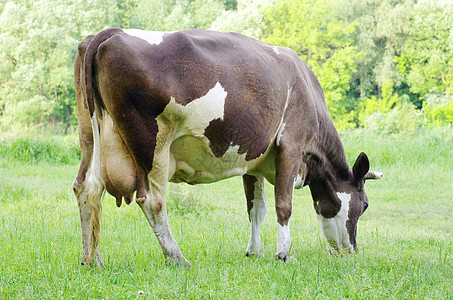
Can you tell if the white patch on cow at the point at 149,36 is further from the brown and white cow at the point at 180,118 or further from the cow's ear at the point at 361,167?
the cow's ear at the point at 361,167

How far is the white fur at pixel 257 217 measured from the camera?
17.8 feet

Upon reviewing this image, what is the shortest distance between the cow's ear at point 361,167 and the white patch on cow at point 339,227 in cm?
23

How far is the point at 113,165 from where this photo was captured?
4.17 meters

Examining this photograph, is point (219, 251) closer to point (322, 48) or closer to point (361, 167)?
point (361, 167)

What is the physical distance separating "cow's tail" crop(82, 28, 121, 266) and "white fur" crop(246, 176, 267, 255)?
1680 millimetres

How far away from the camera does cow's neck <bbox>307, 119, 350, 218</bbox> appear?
5.48 meters

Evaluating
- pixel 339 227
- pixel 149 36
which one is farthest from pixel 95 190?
pixel 339 227

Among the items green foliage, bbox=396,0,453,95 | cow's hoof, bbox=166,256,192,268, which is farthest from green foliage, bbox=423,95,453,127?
cow's hoof, bbox=166,256,192,268

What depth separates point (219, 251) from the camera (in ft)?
16.7

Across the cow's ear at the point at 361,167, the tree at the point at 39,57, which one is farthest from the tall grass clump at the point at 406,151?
the tree at the point at 39,57

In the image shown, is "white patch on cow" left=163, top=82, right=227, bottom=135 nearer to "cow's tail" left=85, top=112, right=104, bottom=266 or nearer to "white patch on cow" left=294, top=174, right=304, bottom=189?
"cow's tail" left=85, top=112, right=104, bottom=266

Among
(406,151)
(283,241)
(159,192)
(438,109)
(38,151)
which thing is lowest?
(438,109)

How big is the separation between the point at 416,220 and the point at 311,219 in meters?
1.73

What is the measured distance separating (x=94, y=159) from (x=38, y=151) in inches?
447
